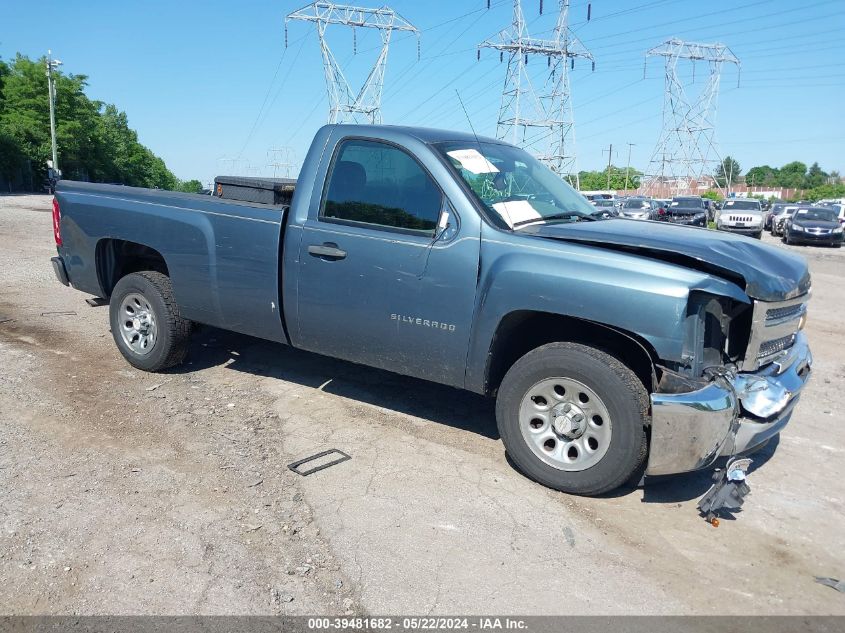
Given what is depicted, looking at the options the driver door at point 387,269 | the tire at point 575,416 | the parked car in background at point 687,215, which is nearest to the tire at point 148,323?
the driver door at point 387,269

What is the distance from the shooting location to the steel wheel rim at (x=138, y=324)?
19.0ft

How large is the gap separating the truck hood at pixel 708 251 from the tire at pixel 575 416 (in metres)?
0.64

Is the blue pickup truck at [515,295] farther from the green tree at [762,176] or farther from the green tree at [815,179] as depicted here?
the green tree at [762,176]

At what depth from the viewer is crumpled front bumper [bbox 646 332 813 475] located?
138 inches

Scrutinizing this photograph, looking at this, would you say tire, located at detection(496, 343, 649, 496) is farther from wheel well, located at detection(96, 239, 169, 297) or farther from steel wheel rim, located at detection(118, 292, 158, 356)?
wheel well, located at detection(96, 239, 169, 297)

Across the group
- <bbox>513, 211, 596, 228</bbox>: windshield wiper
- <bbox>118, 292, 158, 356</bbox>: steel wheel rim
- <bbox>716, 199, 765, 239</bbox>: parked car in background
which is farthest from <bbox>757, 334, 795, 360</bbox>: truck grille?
<bbox>716, 199, 765, 239</bbox>: parked car in background

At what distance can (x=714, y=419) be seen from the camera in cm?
351

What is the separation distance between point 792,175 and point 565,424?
146 metres

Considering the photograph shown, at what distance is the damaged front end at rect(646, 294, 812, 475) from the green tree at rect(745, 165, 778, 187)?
136m

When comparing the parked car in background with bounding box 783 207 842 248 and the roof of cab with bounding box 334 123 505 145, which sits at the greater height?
the roof of cab with bounding box 334 123 505 145

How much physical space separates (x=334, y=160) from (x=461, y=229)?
3.94 feet

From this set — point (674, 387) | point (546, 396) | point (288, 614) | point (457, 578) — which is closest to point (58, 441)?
point (288, 614)

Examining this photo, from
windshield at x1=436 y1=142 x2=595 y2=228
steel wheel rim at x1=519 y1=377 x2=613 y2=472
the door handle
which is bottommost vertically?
steel wheel rim at x1=519 y1=377 x2=613 y2=472

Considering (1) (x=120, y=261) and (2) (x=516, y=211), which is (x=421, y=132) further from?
(1) (x=120, y=261)
